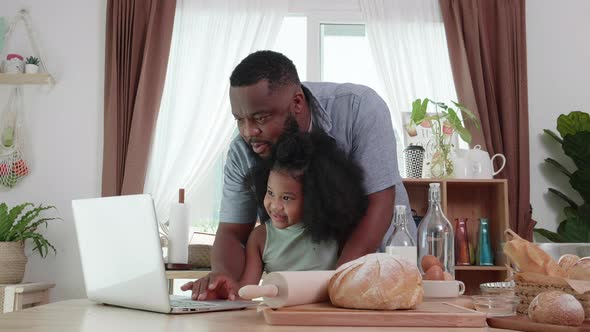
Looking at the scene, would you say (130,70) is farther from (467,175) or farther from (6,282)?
(467,175)

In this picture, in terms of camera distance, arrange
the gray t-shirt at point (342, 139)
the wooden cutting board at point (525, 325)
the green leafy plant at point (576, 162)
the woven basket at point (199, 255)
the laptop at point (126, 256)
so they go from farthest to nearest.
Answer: the green leafy plant at point (576, 162) < the woven basket at point (199, 255) < the gray t-shirt at point (342, 139) < the laptop at point (126, 256) < the wooden cutting board at point (525, 325)

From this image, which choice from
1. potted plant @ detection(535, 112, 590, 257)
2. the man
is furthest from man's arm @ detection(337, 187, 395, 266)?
potted plant @ detection(535, 112, 590, 257)

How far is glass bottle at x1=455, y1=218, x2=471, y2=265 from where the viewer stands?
3.60 m

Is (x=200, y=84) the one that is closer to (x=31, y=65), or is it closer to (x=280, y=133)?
(x=31, y=65)

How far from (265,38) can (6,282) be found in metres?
2.04

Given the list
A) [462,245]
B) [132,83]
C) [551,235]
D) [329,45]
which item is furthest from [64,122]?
[551,235]

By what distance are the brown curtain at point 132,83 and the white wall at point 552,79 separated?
7.58ft

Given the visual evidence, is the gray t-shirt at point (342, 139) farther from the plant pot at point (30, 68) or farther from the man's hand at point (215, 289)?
the plant pot at point (30, 68)

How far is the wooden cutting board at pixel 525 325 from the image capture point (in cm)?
71

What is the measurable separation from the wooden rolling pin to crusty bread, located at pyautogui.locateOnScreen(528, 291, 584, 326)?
0.92 feet

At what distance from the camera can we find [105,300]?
1.08 metres

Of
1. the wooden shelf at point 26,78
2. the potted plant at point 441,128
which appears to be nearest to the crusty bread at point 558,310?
the potted plant at point 441,128

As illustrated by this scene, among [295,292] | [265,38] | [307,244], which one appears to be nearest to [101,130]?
[265,38]

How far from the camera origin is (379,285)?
2.62 ft
